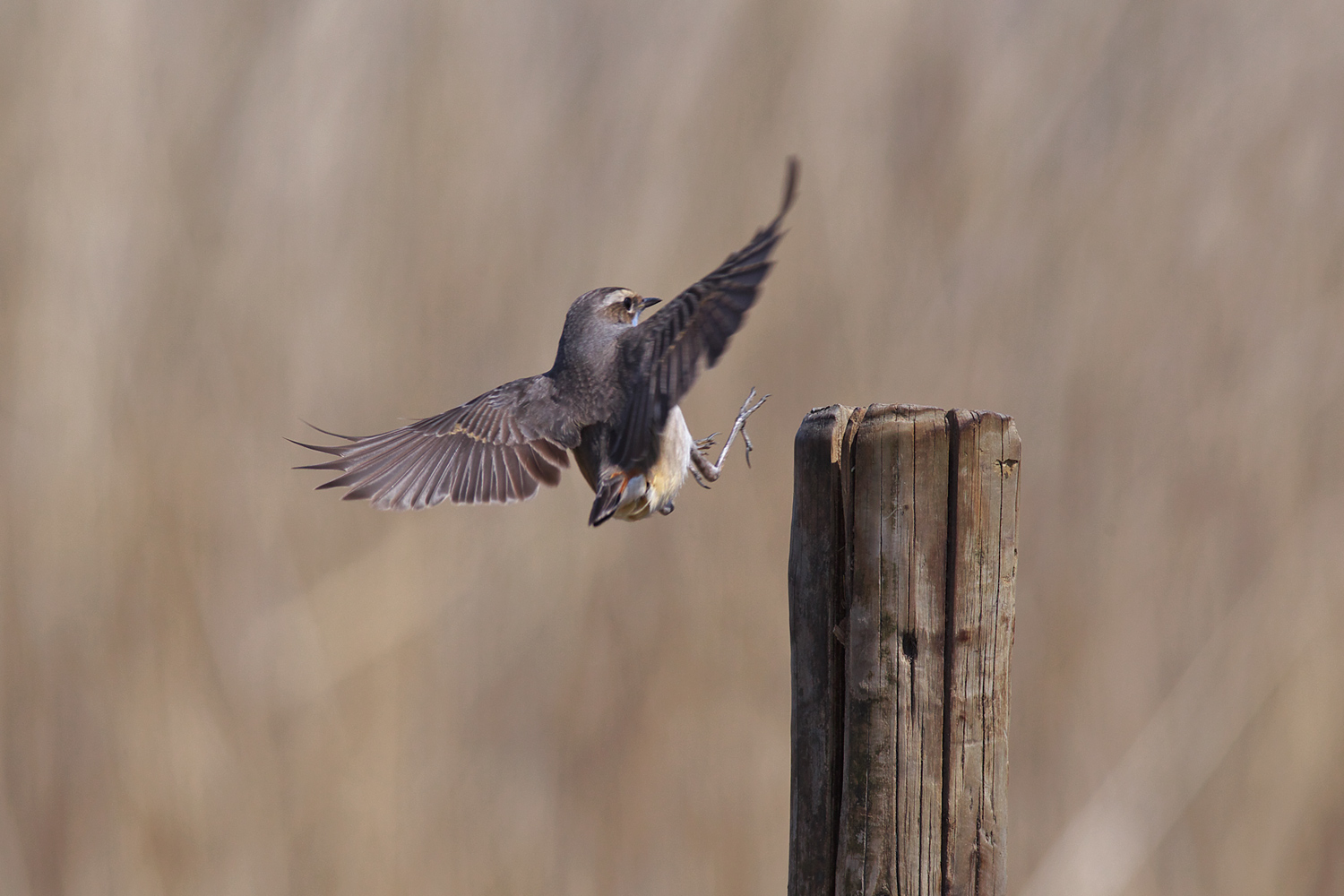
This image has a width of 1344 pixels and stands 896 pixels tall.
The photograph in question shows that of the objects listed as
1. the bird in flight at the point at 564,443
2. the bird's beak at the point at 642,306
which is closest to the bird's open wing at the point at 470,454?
the bird in flight at the point at 564,443

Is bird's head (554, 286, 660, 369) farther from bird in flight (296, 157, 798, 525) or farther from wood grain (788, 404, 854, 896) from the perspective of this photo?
wood grain (788, 404, 854, 896)

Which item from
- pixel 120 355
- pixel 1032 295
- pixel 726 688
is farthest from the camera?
pixel 1032 295

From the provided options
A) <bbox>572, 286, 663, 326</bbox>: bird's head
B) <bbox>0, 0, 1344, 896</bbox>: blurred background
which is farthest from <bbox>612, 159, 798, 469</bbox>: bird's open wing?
<bbox>0, 0, 1344, 896</bbox>: blurred background

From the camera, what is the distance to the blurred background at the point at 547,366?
3.65 m

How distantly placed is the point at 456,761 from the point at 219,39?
2.64 meters

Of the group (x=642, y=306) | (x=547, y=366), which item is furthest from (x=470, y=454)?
(x=547, y=366)

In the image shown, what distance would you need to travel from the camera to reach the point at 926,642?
1.73 m

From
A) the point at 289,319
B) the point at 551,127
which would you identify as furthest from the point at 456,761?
the point at 551,127

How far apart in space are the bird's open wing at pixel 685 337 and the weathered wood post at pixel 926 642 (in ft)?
1.31

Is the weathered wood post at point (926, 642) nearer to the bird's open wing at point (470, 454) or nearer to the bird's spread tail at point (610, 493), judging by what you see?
the bird's spread tail at point (610, 493)

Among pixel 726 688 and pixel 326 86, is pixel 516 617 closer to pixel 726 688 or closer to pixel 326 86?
pixel 726 688

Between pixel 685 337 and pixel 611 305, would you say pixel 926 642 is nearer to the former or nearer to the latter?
pixel 685 337

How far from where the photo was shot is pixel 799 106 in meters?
4.46

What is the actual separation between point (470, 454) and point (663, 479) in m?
0.52
